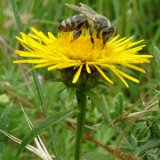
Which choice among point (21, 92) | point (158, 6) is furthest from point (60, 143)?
point (158, 6)

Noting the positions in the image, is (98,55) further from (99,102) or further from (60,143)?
(60,143)

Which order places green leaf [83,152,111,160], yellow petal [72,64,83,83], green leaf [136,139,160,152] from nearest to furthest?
yellow petal [72,64,83,83] → green leaf [136,139,160,152] → green leaf [83,152,111,160]

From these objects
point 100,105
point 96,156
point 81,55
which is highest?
point 81,55

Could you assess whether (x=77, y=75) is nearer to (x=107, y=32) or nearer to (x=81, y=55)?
(x=81, y=55)

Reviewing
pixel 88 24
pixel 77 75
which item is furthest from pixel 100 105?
pixel 88 24

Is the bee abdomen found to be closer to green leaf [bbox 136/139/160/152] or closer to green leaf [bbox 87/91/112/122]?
green leaf [bbox 87/91/112/122]

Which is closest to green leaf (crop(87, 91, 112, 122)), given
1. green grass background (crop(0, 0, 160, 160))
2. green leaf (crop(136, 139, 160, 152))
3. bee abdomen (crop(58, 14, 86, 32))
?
green grass background (crop(0, 0, 160, 160))
